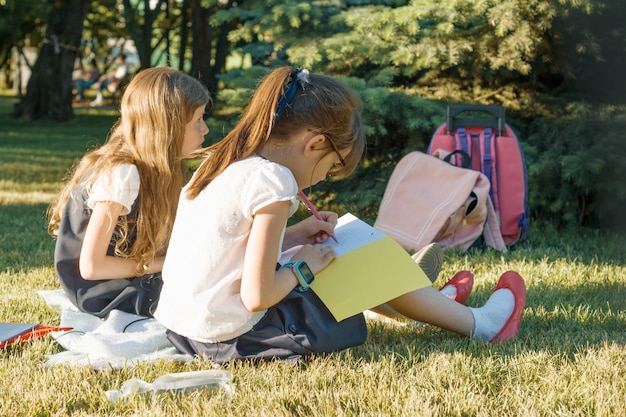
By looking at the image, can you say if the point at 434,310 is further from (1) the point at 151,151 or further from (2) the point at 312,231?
(1) the point at 151,151

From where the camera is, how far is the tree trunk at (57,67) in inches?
556

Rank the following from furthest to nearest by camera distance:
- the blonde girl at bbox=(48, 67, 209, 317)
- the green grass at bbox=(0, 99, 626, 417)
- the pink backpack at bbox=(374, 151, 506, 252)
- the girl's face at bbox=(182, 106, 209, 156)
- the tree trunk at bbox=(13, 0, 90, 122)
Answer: the tree trunk at bbox=(13, 0, 90, 122) → the pink backpack at bbox=(374, 151, 506, 252) → the girl's face at bbox=(182, 106, 209, 156) → the blonde girl at bbox=(48, 67, 209, 317) → the green grass at bbox=(0, 99, 626, 417)

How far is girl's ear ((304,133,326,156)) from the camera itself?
2.29 meters

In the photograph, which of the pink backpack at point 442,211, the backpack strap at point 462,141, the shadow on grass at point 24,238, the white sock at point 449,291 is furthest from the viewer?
the backpack strap at point 462,141

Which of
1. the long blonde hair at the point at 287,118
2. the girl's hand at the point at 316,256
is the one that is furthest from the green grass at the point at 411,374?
the long blonde hair at the point at 287,118

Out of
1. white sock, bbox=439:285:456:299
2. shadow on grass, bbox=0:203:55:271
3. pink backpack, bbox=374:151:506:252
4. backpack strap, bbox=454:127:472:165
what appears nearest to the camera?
white sock, bbox=439:285:456:299

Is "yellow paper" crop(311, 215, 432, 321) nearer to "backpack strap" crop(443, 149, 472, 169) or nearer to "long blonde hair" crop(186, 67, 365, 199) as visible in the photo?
"long blonde hair" crop(186, 67, 365, 199)

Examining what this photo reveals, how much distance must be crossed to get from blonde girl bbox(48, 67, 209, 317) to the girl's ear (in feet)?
2.16

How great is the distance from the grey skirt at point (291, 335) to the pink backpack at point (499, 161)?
85.2 inches

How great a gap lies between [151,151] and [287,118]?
67 centimetres

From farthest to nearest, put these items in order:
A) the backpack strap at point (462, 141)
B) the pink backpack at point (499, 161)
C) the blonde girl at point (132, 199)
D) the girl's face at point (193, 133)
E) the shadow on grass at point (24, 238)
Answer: the backpack strap at point (462, 141), the pink backpack at point (499, 161), the shadow on grass at point (24, 238), the girl's face at point (193, 133), the blonde girl at point (132, 199)

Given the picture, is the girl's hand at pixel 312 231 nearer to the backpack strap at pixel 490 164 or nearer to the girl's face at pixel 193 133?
the girl's face at pixel 193 133

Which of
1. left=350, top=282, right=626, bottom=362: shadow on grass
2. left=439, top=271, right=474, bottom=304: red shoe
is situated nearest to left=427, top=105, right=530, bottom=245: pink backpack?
left=350, top=282, right=626, bottom=362: shadow on grass

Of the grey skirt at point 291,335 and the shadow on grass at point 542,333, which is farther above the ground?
the grey skirt at point 291,335
